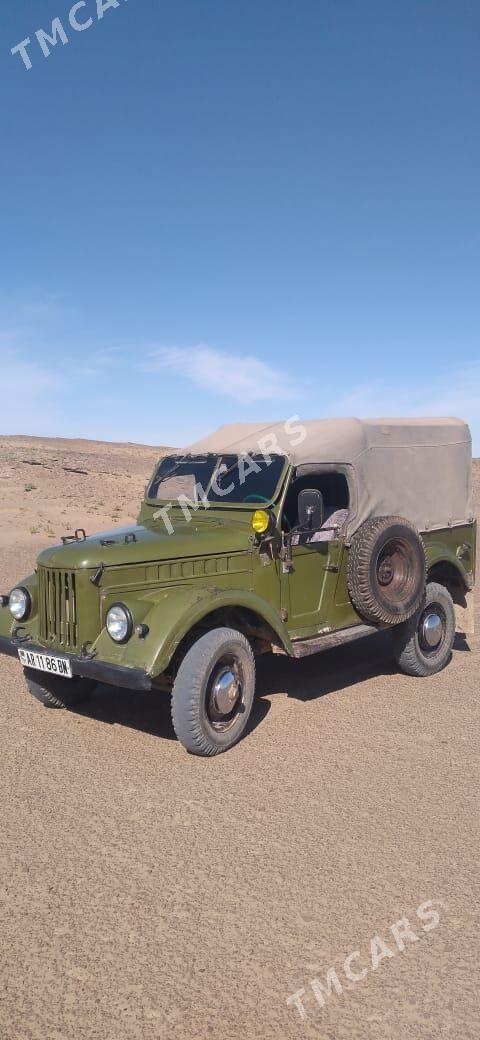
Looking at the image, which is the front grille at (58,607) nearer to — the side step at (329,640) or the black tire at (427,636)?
the side step at (329,640)

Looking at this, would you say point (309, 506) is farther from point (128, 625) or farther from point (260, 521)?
point (128, 625)

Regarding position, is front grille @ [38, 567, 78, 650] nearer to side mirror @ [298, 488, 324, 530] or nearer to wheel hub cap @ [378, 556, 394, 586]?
side mirror @ [298, 488, 324, 530]

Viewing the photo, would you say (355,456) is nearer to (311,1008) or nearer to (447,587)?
(447,587)

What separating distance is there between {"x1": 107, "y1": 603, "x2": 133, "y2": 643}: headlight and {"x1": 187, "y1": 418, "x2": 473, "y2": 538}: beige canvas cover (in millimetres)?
2011

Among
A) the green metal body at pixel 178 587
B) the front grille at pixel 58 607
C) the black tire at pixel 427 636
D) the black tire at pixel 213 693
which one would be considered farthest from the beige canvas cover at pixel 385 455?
the front grille at pixel 58 607

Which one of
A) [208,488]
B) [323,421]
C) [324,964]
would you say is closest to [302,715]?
[208,488]

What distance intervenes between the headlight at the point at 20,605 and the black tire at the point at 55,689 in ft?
1.81

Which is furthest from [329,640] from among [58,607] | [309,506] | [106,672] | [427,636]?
[58,607]

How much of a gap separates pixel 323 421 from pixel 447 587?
2.41 meters

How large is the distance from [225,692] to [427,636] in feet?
8.88

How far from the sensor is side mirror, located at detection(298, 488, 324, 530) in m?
5.87

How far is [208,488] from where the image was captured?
6.57m

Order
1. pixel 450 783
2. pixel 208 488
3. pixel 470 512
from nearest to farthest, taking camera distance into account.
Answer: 1. pixel 450 783
2. pixel 208 488
3. pixel 470 512

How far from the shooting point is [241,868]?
3.85 metres
